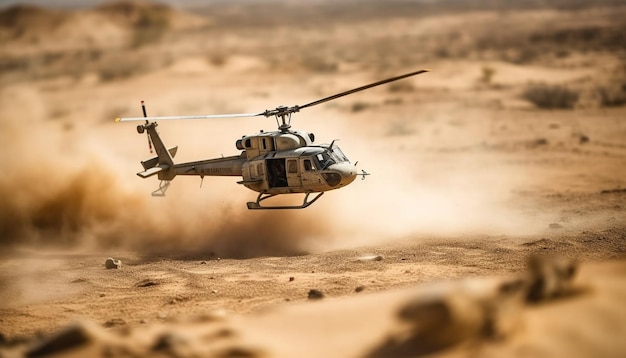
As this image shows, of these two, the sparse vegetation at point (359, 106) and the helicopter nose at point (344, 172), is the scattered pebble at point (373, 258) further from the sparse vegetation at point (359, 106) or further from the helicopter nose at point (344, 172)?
the sparse vegetation at point (359, 106)

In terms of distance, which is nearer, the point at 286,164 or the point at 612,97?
the point at 286,164

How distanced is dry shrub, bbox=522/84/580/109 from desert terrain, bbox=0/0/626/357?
16cm

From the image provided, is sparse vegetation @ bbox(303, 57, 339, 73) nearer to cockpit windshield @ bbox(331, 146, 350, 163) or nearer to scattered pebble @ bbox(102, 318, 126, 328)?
cockpit windshield @ bbox(331, 146, 350, 163)

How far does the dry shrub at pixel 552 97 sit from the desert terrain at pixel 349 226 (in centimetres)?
16

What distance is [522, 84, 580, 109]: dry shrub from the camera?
1202 inches

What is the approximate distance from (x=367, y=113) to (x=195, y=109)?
8995 mm

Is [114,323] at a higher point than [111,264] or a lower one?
lower

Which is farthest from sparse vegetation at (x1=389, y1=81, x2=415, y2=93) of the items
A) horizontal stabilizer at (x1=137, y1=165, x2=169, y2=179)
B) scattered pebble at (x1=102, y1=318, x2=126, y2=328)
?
scattered pebble at (x1=102, y1=318, x2=126, y2=328)

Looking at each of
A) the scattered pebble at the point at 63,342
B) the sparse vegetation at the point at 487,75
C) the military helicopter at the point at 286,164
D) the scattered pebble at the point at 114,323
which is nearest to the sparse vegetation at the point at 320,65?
the sparse vegetation at the point at 487,75

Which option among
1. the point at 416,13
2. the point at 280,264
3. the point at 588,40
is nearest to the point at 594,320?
the point at 280,264

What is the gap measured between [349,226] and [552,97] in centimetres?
1782

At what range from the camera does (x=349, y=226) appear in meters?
16.3

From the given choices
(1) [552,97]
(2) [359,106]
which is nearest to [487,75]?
(1) [552,97]

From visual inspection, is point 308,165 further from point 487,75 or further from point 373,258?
point 487,75
